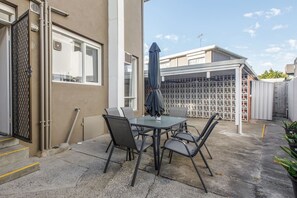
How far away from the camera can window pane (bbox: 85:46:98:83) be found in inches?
208

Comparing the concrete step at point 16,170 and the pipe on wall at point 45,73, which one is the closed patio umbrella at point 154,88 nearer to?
the pipe on wall at point 45,73

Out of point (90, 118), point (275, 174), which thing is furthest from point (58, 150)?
point (275, 174)

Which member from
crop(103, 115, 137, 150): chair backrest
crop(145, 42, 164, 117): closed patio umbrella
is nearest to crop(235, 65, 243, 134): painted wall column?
crop(145, 42, 164, 117): closed patio umbrella

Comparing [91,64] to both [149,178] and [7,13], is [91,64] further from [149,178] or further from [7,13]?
[149,178]

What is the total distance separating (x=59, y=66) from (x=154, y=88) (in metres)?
2.62

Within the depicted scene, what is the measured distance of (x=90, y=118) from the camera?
5145mm

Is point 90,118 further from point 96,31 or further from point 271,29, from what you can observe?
point 271,29

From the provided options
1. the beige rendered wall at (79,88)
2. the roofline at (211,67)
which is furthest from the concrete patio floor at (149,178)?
the roofline at (211,67)

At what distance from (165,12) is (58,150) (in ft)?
41.4

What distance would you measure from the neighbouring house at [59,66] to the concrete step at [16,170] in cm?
42

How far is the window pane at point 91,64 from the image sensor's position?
528 cm

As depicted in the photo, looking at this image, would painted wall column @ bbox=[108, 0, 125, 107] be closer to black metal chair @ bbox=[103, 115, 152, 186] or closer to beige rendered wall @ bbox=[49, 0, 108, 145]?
beige rendered wall @ bbox=[49, 0, 108, 145]

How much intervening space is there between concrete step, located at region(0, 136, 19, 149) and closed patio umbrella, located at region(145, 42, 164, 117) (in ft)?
9.44

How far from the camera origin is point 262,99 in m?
9.09
